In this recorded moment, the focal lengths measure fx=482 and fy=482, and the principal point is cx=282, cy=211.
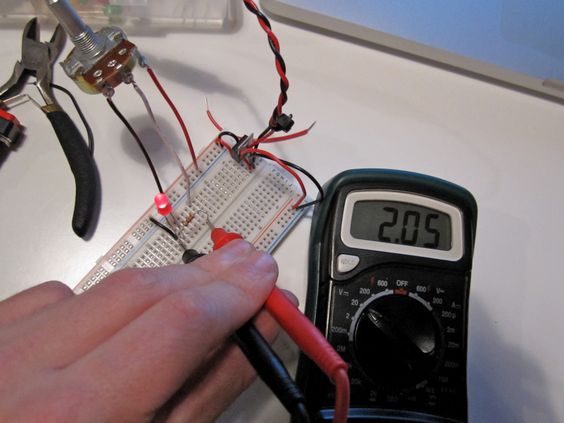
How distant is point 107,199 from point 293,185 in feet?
1.08

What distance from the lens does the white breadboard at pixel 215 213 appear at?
792mm

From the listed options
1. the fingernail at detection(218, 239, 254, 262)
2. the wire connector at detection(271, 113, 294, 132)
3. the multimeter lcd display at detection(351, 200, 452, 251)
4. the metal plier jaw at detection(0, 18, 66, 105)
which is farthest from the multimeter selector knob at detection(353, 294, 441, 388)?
the metal plier jaw at detection(0, 18, 66, 105)

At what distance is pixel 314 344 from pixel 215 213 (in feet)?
1.16

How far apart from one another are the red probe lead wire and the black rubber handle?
398mm

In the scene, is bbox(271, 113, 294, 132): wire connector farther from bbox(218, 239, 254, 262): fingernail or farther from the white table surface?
bbox(218, 239, 254, 262): fingernail

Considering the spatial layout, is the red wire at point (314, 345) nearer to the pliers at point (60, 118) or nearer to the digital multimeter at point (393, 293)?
the digital multimeter at point (393, 293)

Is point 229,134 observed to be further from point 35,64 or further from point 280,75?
point 35,64

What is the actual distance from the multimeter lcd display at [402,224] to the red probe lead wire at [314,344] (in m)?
0.20

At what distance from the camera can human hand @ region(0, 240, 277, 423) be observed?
440 mm

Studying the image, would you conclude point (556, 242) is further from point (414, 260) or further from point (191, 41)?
point (191, 41)

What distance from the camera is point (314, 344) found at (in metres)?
0.54

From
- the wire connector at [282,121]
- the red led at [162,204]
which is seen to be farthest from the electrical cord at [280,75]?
the red led at [162,204]

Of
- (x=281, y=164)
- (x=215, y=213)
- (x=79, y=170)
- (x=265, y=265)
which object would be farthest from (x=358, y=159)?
(x=79, y=170)

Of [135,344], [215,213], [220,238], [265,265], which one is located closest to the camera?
[135,344]
